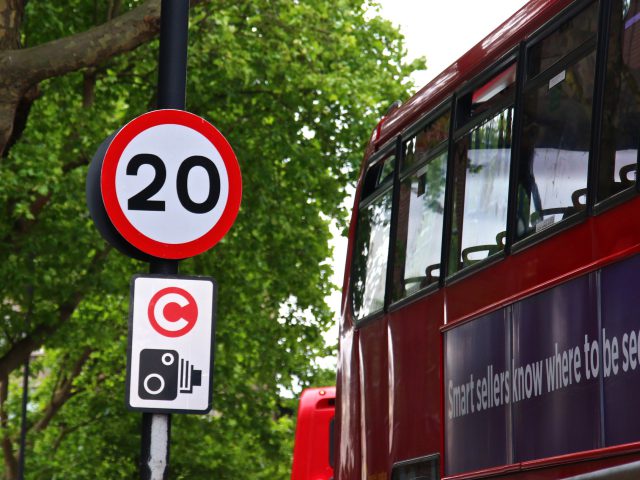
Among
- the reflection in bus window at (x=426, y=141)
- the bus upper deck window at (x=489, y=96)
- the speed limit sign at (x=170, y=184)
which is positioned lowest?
the speed limit sign at (x=170, y=184)

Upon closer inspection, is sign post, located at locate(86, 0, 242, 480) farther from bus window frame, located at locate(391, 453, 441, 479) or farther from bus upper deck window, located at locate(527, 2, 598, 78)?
bus window frame, located at locate(391, 453, 441, 479)

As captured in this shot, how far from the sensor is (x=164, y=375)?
5367mm

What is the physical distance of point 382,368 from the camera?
28.3 ft

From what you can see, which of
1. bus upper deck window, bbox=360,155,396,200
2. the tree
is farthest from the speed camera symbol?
the tree

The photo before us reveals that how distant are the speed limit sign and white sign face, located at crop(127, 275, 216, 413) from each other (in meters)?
0.15

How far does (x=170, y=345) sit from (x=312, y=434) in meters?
11.8

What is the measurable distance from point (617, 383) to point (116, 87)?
17254mm

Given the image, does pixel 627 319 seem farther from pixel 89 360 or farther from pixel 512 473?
pixel 89 360

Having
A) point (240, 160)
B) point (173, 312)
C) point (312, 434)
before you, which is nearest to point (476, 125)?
point (173, 312)

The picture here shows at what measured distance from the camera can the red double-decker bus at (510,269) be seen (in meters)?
5.37

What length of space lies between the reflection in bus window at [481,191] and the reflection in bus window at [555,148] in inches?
10.4

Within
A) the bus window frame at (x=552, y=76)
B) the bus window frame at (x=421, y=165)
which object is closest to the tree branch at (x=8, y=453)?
the bus window frame at (x=421, y=165)

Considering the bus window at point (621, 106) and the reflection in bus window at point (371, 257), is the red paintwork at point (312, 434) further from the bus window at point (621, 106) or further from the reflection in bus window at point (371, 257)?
the bus window at point (621, 106)

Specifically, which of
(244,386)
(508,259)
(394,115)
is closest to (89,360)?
(244,386)
